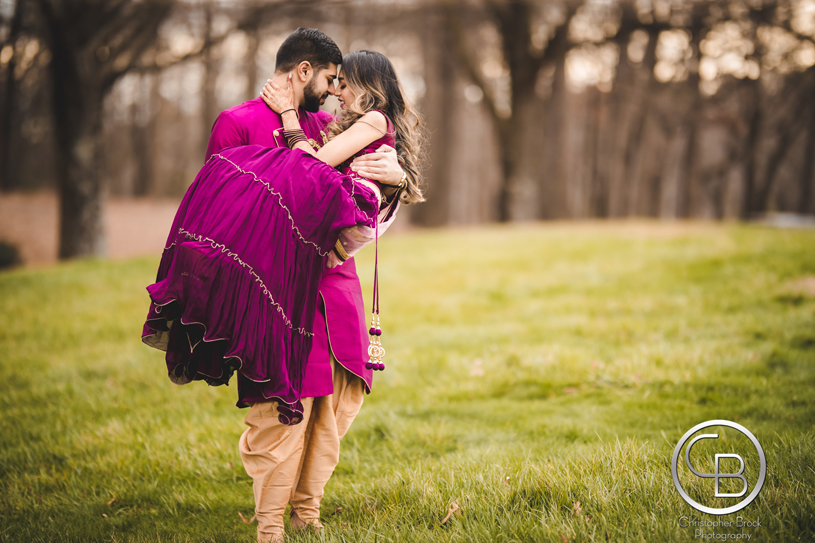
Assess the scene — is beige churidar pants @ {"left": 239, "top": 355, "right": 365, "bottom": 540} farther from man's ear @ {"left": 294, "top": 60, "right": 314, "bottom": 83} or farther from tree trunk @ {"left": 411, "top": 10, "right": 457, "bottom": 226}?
tree trunk @ {"left": 411, "top": 10, "right": 457, "bottom": 226}

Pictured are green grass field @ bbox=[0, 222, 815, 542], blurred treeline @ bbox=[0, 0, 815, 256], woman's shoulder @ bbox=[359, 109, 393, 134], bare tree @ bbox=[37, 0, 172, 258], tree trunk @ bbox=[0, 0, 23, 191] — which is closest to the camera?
woman's shoulder @ bbox=[359, 109, 393, 134]

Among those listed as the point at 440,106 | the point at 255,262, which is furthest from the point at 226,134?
the point at 440,106

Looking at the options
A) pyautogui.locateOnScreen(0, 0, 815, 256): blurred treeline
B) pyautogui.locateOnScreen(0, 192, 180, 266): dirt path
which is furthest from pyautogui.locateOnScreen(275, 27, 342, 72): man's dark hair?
pyautogui.locateOnScreen(0, 192, 180, 266): dirt path

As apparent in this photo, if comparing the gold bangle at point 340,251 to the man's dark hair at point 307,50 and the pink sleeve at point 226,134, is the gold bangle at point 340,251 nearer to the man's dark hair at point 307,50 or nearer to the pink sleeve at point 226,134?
the pink sleeve at point 226,134

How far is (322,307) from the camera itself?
2.55 metres

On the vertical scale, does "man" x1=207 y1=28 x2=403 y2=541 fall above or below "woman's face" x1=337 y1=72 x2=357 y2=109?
below

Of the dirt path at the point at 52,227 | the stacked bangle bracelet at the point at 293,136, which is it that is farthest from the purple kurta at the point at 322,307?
the dirt path at the point at 52,227

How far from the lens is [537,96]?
657 inches

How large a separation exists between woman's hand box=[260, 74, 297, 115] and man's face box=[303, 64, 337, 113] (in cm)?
7

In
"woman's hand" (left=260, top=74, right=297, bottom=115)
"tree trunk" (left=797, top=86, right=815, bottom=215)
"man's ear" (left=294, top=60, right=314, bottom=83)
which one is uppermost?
"tree trunk" (left=797, top=86, right=815, bottom=215)

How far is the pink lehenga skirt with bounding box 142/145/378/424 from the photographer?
226 centimetres

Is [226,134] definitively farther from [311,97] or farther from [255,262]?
[255,262]

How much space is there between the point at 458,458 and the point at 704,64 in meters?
21.1

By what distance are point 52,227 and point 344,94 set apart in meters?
22.8
